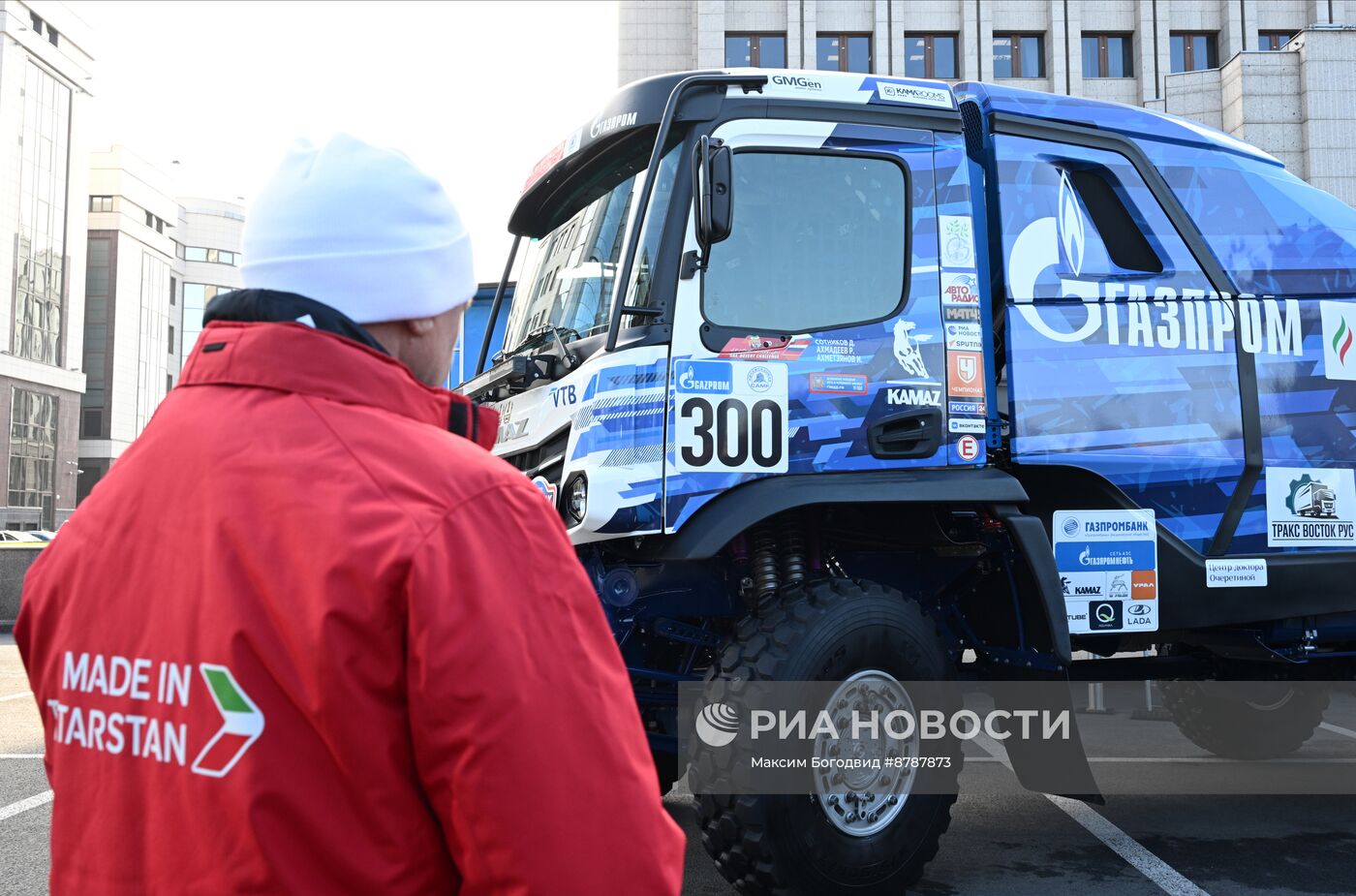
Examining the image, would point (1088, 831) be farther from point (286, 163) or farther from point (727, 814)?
point (286, 163)

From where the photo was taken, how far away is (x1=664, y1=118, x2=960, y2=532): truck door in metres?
4.46

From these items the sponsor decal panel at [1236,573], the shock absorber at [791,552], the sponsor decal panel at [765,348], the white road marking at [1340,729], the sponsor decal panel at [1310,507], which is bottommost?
the white road marking at [1340,729]

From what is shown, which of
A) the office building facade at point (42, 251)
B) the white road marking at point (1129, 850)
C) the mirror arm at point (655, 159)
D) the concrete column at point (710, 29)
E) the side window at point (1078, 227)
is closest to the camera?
the mirror arm at point (655, 159)

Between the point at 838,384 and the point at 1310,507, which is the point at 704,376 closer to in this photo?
the point at 838,384

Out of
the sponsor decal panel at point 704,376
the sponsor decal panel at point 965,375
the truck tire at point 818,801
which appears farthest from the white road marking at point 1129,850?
the sponsor decal panel at point 704,376

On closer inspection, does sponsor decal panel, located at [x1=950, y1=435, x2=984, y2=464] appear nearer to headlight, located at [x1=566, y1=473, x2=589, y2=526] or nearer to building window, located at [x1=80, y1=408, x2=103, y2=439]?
headlight, located at [x1=566, y1=473, x2=589, y2=526]

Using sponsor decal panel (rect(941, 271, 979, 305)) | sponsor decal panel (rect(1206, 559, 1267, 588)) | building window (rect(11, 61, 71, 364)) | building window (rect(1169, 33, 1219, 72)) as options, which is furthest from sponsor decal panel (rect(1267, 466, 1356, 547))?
building window (rect(11, 61, 71, 364))

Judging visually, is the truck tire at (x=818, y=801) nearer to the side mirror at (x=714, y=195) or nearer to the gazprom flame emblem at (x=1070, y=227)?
the side mirror at (x=714, y=195)

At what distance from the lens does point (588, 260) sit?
5.04m

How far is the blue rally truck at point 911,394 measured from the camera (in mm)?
4410

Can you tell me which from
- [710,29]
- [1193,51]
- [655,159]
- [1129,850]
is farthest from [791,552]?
[1193,51]

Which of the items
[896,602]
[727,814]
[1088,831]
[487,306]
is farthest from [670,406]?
[487,306]

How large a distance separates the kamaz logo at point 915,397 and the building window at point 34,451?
67.7 meters

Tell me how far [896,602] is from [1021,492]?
74 cm
